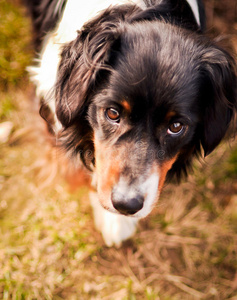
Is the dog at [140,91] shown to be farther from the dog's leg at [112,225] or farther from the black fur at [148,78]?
the dog's leg at [112,225]

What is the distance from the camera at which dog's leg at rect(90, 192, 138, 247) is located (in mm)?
2805

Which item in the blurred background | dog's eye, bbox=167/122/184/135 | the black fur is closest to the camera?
the black fur

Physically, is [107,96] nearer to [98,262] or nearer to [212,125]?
[212,125]

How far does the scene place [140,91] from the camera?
1728mm

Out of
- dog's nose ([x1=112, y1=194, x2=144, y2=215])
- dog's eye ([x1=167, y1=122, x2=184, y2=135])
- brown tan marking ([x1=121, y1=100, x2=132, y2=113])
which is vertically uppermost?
brown tan marking ([x1=121, y1=100, x2=132, y2=113])

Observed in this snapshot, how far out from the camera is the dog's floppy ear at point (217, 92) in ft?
6.30

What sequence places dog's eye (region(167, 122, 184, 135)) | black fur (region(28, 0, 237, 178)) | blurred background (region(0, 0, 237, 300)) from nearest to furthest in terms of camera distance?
black fur (region(28, 0, 237, 178)), dog's eye (region(167, 122, 184, 135)), blurred background (region(0, 0, 237, 300))

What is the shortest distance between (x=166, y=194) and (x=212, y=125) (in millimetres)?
1265

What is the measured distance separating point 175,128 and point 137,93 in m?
0.33

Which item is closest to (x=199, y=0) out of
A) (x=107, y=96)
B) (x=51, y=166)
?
(x=107, y=96)

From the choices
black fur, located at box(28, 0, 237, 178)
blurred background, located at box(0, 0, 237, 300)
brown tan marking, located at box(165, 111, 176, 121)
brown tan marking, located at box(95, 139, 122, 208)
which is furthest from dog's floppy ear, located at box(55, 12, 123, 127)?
blurred background, located at box(0, 0, 237, 300)

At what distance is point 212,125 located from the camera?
2.06m

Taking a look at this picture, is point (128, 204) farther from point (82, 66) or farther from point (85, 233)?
point (85, 233)

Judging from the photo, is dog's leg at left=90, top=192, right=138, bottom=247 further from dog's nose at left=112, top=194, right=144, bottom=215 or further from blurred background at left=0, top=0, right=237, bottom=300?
dog's nose at left=112, top=194, right=144, bottom=215
